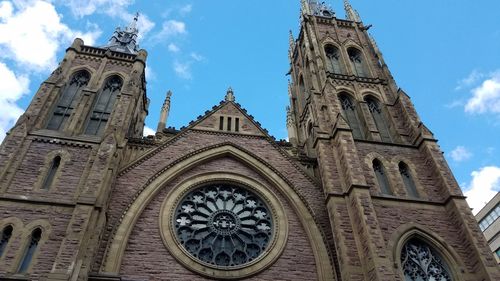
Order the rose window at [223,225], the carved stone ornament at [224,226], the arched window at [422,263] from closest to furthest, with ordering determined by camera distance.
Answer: the arched window at [422,263] < the carved stone ornament at [224,226] < the rose window at [223,225]

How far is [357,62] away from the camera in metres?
24.9

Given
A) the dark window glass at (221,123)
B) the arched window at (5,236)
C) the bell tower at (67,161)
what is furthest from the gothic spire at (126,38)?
the arched window at (5,236)

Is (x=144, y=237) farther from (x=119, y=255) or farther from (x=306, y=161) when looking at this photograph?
(x=306, y=161)

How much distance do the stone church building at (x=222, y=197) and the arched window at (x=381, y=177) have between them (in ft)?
0.18

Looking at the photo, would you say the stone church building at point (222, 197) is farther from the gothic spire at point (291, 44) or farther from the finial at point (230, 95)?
the gothic spire at point (291, 44)

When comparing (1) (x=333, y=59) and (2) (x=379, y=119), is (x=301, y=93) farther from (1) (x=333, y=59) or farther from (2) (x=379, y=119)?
(2) (x=379, y=119)

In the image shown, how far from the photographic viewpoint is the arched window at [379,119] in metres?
20.0

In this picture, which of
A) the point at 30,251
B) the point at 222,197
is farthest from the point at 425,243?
the point at 30,251

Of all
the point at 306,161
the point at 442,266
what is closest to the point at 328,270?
the point at 442,266

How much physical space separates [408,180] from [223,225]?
7.91 metres

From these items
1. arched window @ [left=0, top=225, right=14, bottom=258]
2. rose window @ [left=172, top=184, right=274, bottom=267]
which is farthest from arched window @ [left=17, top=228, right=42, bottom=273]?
rose window @ [left=172, top=184, right=274, bottom=267]

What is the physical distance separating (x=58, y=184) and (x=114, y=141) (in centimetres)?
259

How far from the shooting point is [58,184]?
1494cm

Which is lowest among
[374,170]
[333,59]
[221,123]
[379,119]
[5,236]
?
[5,236]
